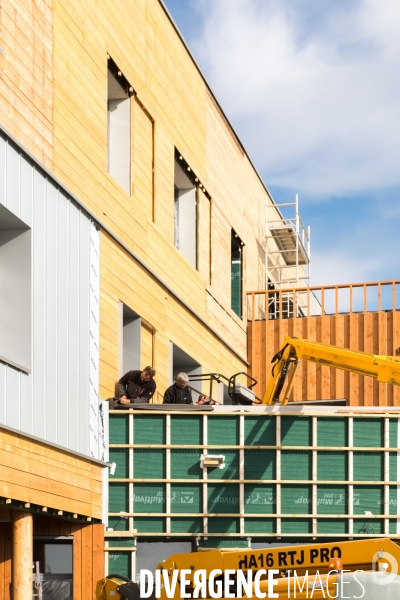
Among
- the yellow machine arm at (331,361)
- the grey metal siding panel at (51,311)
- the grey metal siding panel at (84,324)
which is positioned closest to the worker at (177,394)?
the yellow machine arm at (331,361)

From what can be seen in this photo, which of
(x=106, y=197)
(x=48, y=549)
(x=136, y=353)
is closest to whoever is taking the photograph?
(x=48, y=549)

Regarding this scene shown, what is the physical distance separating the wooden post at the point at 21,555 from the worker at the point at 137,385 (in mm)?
4125

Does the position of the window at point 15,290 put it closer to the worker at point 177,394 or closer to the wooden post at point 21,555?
the wooden post at point 21,555

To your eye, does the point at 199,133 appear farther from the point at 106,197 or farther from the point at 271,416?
the point at 271,416

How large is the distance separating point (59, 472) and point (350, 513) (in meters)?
5.14

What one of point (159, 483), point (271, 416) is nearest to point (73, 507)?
point (159, 483)

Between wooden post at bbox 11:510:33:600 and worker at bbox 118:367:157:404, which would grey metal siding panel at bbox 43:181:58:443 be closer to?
wooden post at bbox 11:510:33:600

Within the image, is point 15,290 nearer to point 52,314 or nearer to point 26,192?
point 52,314

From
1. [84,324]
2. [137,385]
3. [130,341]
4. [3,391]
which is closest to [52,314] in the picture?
[84,324]

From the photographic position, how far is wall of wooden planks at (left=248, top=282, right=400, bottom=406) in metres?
31.1

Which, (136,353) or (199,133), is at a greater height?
(199,133)

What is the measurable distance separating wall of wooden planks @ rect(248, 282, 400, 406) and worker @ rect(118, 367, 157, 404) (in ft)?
39.1

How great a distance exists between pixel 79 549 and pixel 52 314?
3914mm

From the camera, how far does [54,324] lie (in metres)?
17.1
